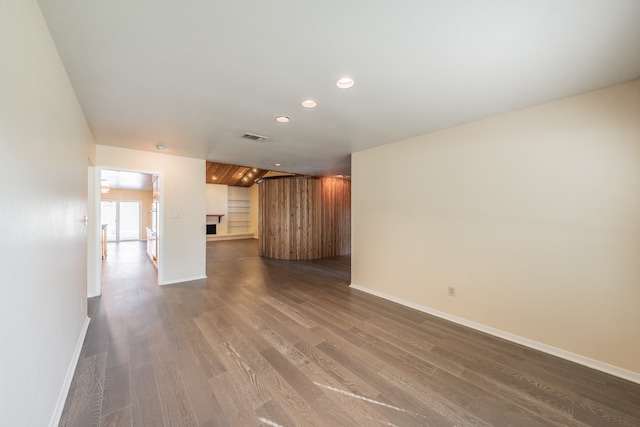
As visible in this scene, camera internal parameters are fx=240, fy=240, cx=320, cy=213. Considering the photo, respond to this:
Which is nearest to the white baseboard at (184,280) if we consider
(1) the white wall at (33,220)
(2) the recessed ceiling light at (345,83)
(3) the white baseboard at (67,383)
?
(3) the white baseboard at (67,383)

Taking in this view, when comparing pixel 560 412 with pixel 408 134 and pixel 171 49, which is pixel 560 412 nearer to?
pixel 408 134

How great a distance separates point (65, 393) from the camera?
1.68m

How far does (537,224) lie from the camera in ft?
7.82

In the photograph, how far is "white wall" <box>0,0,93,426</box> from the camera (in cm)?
95

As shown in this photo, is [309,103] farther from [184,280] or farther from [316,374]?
[184,280]

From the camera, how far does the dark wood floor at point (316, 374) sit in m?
1.57

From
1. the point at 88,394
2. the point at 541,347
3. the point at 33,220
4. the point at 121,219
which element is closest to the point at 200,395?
the point at 88,394

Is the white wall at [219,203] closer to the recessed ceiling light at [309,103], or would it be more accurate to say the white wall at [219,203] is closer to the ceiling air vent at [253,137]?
the ceiling air vent at [253,137]

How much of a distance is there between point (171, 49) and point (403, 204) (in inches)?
122

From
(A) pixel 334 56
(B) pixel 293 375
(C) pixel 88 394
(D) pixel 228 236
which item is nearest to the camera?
(A) pixel 334 56

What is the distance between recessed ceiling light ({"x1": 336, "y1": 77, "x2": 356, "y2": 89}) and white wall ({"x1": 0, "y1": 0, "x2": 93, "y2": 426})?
1712 millimetres

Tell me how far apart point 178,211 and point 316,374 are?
3889 mm

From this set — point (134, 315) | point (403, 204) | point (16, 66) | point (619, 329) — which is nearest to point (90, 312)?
point (134, 315)

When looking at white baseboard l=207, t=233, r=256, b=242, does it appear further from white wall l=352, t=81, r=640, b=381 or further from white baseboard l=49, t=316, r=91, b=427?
white wall l=352, t=81, r=640, b=381
